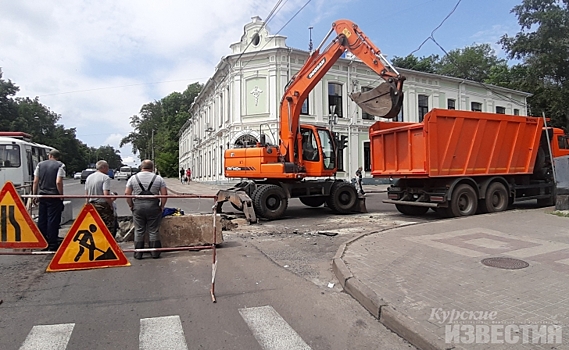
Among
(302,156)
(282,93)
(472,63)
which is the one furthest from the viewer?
(472,63)

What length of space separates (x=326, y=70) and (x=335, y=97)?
1899cm

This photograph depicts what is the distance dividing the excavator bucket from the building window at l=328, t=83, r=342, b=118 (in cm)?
1912

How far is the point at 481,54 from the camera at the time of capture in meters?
59.2

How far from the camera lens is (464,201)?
12.2 m

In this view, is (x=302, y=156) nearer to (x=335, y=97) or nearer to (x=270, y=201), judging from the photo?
(x=270, y=201)

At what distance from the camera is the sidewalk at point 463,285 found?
3.77 meters

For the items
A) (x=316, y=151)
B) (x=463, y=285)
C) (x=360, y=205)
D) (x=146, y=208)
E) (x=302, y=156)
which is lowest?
(x=463, y=285)

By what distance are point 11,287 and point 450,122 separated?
10.7 metres

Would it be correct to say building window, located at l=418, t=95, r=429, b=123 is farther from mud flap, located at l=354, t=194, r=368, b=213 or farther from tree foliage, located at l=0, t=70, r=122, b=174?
tree foliage, located at l=0, t=70, r=122, b=174

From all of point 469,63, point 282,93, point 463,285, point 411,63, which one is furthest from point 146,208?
point 469,63

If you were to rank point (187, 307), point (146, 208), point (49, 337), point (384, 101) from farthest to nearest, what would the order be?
point (384, 101)
point (146, 208)
point (187, 307)
point (49, 337)

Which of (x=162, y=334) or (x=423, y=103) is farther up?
(x=423, y=103)

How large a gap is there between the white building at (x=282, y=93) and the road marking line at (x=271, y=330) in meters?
19.2

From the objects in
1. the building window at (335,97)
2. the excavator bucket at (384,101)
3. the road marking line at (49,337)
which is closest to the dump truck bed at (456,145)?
the excavator bucket at (384,101)
